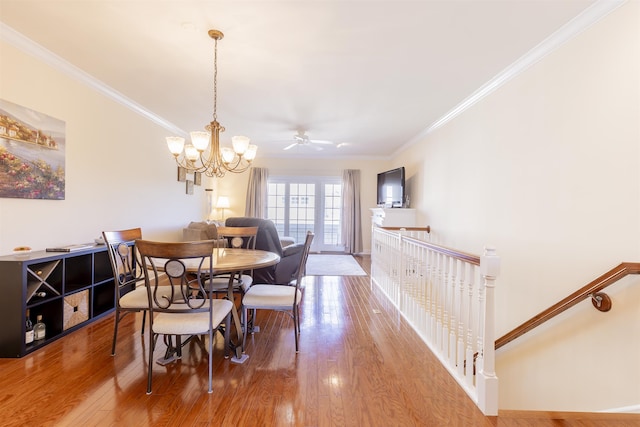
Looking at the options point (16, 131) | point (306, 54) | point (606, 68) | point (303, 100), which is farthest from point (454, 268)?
point (16, 131)

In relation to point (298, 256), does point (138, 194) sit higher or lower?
higher

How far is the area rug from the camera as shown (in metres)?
5.30

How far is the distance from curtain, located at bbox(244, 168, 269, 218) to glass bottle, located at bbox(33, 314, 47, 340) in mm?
5000

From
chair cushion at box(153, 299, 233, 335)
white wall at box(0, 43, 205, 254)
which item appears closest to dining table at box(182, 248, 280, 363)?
chair cushion at box(153, 299, 233, 335)

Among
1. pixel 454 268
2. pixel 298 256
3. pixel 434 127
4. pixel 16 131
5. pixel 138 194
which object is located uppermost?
pixel 434 127

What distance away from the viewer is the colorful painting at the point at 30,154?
2385 mm

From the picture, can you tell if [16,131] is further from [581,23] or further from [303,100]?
[581,23]

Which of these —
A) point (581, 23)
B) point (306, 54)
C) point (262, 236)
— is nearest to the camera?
point (581, 23)

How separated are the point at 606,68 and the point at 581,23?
1.44 ft

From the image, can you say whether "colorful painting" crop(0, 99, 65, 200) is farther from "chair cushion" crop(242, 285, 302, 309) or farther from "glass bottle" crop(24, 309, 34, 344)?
"chair cushion" crop(242, 285, 302, 309)

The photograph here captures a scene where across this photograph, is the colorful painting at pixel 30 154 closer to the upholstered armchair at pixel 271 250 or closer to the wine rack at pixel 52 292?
the wine rack at pixel 52 292

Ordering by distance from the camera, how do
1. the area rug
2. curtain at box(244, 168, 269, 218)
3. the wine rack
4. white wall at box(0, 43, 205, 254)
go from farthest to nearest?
curtain at box(244, 168, 269, 218), the area rug, white wall at box(0, 43, 205, 254), the wine rack

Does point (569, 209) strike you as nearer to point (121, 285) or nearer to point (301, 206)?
point (121, 285)

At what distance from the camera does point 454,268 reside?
2.16 m
